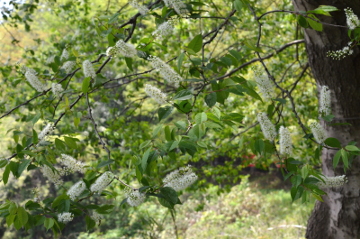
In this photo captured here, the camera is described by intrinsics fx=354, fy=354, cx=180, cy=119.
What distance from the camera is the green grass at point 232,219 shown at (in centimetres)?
455

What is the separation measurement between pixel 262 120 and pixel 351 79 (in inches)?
32.4

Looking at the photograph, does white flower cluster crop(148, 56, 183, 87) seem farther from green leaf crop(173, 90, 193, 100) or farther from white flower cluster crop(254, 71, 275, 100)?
white flower cluster crop(254, 71, 275, 100)

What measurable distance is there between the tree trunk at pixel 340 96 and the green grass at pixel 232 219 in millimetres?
2411

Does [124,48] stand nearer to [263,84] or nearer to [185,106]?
[185,106]

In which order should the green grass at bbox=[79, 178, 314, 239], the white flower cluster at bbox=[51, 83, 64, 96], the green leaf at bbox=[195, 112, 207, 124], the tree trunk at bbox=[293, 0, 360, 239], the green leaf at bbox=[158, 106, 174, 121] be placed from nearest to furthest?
the green leaf at bbox=[195, 112, 207, 124]
the green leaf at bbox=[158, 106, 174, 121]
the white flower cluster at bbox=[51, 83, 64, 96]
the tree trunk at bbox=[293, 0, 360, 239]
the green grass at bbox=[79, 178, 314, 239]

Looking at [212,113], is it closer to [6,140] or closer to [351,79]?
[351,79]

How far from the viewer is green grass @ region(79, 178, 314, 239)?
455cm

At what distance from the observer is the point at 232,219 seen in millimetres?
5598

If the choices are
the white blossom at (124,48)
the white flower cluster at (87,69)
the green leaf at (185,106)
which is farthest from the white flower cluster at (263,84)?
the white flower cluster at (87,69)

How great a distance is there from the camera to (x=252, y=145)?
107cm

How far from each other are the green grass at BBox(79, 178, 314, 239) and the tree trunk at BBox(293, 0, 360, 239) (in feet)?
7.91

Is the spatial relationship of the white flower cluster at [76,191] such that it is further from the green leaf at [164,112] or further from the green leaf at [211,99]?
the green leaf at [211,99]

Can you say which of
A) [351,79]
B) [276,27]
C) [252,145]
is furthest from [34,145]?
[276,27]

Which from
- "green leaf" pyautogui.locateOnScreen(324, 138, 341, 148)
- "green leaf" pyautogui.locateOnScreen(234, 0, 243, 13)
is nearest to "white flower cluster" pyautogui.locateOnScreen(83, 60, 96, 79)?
"green leaf" pyautogui.locateOnScreen(234, 0, 243, 13)
